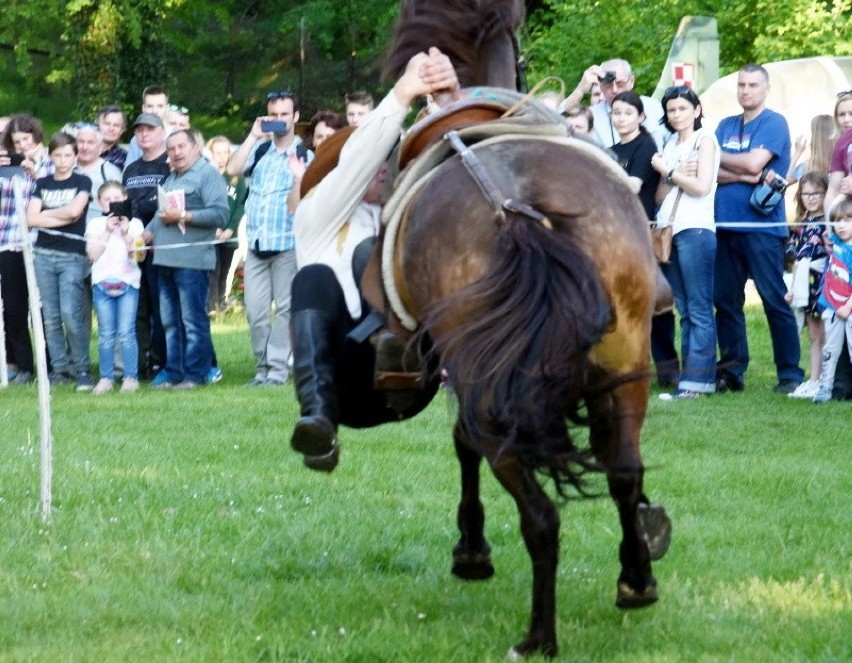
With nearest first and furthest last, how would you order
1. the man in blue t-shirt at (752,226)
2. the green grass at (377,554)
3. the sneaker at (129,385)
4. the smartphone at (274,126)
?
1. the green grass at (377,554)
2. the man in blue t-shirt at (752,226)
3. the smartphone at (274,126)
4. the sneaker at (129,385)

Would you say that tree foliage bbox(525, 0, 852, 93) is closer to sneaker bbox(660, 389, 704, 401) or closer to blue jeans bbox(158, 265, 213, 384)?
blue jeans bbox(158, 265, 213, 384)

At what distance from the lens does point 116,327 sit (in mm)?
13383

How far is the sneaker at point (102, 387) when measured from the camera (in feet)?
43.0

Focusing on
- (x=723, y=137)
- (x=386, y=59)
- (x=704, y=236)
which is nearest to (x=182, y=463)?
(x=386, y=59)

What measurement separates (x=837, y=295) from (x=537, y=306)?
688cm

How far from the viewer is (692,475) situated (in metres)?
8.53

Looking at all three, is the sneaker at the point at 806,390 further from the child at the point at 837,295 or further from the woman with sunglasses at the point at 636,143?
the woman with sunglasses at the point at 636,143

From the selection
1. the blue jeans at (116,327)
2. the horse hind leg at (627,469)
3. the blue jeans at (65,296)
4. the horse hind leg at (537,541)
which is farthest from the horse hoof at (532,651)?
the blue jeans at (65,296)

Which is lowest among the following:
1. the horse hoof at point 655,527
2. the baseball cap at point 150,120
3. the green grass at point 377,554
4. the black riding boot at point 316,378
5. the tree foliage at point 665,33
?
the green grass at point 377,554

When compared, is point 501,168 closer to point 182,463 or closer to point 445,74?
point 445,74

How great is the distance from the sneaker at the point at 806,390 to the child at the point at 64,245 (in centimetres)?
591

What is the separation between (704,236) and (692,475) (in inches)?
139

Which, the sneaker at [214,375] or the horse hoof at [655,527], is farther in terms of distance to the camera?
the sneaker at [214,375]

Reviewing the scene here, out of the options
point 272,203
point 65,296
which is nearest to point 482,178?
point 272,203
